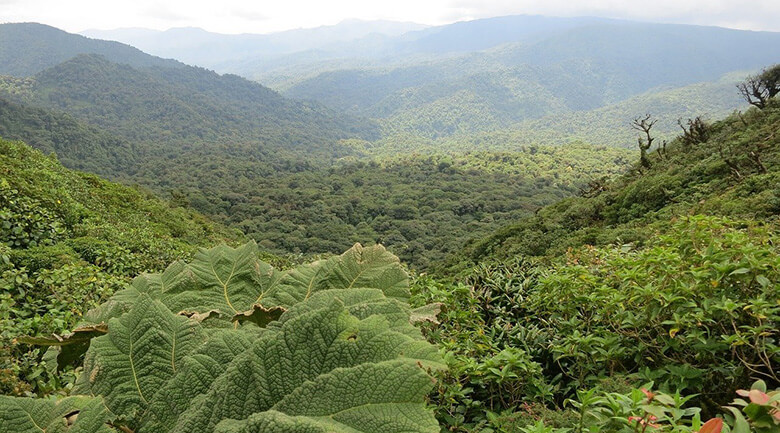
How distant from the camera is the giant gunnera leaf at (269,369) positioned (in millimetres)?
825

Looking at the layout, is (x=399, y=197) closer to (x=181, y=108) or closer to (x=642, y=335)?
(x=642, y=335)

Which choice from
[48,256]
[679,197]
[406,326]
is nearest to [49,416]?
[406,326]

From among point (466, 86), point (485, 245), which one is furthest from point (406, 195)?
point (466, 86)

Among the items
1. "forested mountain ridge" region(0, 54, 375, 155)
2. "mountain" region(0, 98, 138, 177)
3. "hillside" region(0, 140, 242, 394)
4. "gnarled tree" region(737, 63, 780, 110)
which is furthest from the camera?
"forested mountain ridge" region(0, 54, 375, 155)

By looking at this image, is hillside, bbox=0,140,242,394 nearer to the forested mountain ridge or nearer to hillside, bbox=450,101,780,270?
hillside, bbox=450,101,780,270

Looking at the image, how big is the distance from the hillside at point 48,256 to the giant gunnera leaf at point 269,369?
1430 mm

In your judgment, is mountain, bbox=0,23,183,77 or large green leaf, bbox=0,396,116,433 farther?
mountain, bbox=0,23,183,77

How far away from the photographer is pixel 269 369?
92 centimetres

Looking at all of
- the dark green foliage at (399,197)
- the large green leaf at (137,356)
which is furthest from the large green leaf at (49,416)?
the dark green foliage at (399,197)

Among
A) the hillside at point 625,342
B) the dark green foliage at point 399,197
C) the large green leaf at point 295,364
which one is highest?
the large green leaf at point 295,364

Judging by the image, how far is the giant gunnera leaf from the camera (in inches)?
32.5

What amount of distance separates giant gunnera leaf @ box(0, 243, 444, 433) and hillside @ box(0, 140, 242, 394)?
1.43 meters

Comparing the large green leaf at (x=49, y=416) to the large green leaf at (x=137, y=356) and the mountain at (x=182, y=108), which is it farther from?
the mountain at (x=182, y=108)

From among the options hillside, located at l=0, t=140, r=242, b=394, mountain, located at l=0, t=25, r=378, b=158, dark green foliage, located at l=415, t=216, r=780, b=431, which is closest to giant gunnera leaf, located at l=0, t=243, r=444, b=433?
dark green foliage, located at l=415, t=216, r=780, b=431
